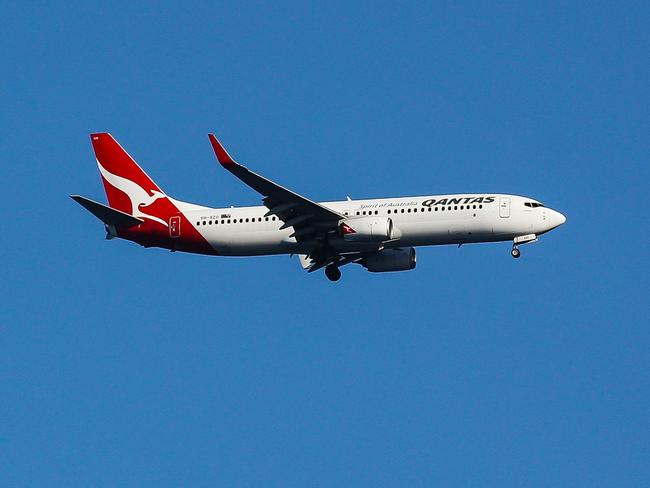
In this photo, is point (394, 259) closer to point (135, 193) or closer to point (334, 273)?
point (334, 273)

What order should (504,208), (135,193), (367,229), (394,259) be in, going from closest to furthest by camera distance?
1. (367,229)
2. (504,208)
3. (394,259)
4. (135,193)

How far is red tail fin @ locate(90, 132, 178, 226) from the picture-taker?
69.3 meters

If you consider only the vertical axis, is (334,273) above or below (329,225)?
below

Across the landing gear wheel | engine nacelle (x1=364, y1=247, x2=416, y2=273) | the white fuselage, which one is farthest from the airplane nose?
the landing gear wheel

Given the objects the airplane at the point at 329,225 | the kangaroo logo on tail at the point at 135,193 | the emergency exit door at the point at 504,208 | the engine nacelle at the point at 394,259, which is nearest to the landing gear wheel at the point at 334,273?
the airplane at the point at 329,225

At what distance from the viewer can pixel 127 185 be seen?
7119 centimetres

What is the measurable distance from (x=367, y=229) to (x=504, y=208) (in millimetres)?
7058

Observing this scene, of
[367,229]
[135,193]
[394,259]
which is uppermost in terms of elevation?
[135,193]

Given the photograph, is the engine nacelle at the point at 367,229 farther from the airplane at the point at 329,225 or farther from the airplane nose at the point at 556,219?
the airplane nose at the point at 556,219

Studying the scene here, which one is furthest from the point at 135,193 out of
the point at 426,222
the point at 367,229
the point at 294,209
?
the point at 426,222

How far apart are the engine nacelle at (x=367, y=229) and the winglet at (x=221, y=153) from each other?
333 inches

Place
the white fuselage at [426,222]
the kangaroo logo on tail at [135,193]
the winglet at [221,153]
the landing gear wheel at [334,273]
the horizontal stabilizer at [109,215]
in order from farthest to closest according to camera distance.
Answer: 1. the kangaroo logo on tail at [135,193]
2. the landing gear wheel at [334,273]
3. the horizontal stabilizer at [109,215]
4. the white fuselage at [426,222]
5. the winglet at [221,153]

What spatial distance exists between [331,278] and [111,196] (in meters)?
13.3

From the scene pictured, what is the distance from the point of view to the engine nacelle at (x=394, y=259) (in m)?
67.8
